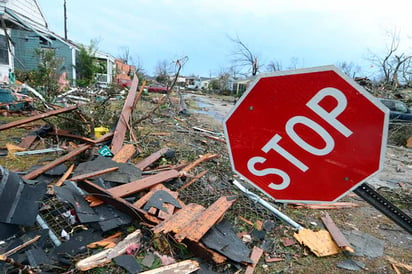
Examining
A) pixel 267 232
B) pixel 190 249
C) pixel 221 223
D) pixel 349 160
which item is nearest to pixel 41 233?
pixel 190 249

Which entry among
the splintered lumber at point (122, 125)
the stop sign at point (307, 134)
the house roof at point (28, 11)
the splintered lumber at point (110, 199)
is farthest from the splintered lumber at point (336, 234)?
the house roof at point (28, 11)

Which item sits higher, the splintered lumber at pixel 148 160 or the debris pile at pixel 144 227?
the splintered lumber at pixel 148 160

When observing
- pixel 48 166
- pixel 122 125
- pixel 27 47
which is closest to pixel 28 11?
pixel 27 47

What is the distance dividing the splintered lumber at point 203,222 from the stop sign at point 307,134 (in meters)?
1.35

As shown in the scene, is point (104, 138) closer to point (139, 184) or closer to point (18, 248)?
point (139, 184)

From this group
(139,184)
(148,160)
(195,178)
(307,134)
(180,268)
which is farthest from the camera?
(148,160)

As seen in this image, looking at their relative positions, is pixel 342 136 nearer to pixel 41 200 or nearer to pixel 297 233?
pixel 297 233

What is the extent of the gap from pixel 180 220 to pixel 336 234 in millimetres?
2098

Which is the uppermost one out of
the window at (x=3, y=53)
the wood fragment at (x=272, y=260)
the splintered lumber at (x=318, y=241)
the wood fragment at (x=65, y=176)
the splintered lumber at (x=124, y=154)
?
the window at (x=3, y=53)

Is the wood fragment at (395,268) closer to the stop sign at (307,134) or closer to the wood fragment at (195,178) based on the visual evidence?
the stop sign at (307,134)

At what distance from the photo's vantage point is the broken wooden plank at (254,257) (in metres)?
2.46

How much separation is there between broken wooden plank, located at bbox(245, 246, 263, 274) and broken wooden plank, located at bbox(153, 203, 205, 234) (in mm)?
765

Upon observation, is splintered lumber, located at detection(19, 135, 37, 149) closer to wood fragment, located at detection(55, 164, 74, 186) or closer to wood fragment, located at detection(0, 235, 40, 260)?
wood fragment, located at detection(55, 164, 74, 186)

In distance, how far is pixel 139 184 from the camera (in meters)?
3.39
